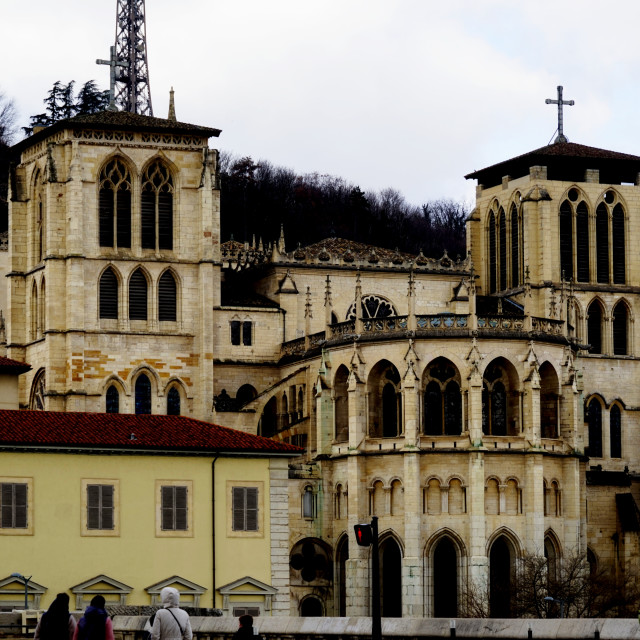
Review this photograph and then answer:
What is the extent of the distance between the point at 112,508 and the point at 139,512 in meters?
0.94

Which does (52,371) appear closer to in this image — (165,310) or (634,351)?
(165,310)

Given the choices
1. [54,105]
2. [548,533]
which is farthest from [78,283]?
[54,105]

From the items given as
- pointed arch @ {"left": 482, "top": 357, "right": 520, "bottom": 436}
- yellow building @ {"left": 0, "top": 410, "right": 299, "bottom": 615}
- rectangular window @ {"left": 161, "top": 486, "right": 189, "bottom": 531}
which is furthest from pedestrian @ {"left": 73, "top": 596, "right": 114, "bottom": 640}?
pointed arch @ {"left": 482, "top": 357, "right": 520, "bottom": 436}

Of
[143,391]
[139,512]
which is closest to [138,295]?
[143,391]

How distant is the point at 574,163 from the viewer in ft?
347

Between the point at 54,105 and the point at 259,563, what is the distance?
89490mm

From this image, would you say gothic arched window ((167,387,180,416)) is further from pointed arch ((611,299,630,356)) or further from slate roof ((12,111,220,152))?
pointed arch ((611,299,630,356))

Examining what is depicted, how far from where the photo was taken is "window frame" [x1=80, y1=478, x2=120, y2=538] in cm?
6569

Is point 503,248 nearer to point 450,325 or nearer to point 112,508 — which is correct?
point 450,325

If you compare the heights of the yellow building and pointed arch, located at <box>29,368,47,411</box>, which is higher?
pointed arch, located at <box>29,368,47,411</box>

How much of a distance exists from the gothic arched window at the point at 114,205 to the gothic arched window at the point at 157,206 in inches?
31.8

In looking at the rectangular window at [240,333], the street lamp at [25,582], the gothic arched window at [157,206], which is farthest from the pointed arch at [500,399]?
the street lamp at [25,582]

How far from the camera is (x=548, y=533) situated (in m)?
86.0

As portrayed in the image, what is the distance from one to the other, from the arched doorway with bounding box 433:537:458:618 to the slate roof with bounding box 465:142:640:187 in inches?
1054
